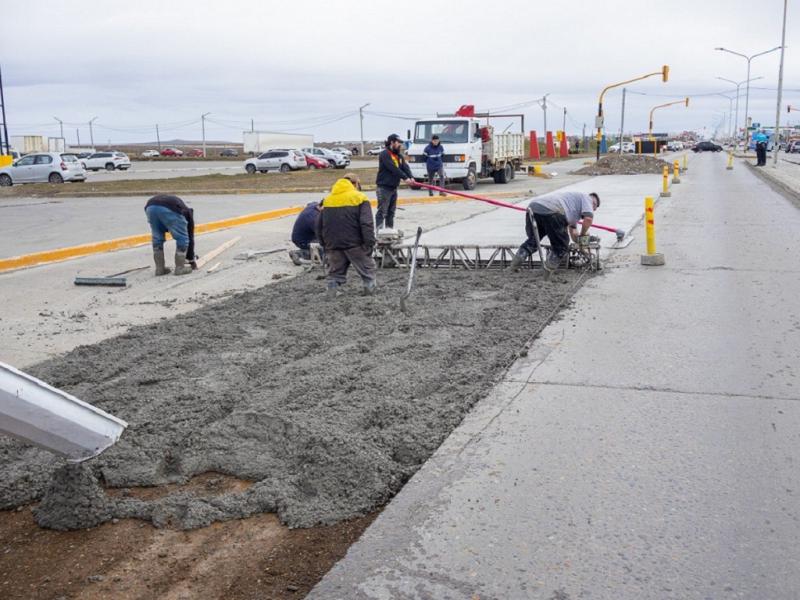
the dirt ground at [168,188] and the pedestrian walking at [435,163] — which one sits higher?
the pedestrian walking at [435,163]

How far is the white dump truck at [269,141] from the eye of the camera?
76250mm

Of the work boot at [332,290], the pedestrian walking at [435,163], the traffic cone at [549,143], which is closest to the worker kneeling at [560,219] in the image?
the work boot at [332,290]

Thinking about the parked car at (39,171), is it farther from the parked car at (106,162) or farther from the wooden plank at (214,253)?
the wooden plank at (214,253)

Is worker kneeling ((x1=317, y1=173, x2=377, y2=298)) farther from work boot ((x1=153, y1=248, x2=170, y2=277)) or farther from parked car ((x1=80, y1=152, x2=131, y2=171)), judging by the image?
parked car ((x1=80, y1=152, x2=131, y2=171))

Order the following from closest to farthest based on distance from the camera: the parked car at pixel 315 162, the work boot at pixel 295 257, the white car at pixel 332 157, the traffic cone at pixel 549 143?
the work boot at pixel 295 257
the parked car at pixel 315 162
the white car at pixel 332 157
the traffic cone at pixel 549 143

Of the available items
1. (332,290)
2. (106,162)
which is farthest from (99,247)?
(106,162)

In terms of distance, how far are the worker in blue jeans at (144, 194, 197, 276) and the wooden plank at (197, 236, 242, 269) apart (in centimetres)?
45

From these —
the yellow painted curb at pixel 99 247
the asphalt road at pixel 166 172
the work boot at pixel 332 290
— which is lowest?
the work boot at pixel 332 290

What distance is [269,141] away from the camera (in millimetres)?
76625

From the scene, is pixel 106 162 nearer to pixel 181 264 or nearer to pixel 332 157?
pixel 332 157

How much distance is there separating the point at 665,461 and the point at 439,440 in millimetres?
1367

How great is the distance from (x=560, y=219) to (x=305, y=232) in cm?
388

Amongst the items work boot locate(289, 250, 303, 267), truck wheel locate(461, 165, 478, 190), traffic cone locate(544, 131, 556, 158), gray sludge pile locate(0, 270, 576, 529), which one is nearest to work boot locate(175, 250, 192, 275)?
work boot locate(289, 250, 303, 267)

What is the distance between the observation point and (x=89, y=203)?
25.8 meters
